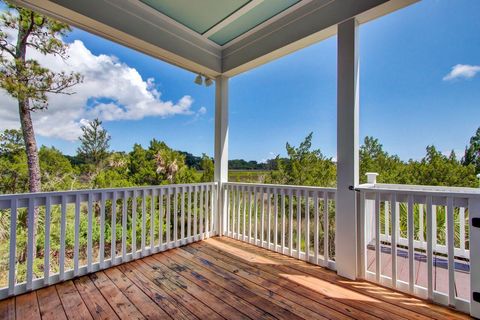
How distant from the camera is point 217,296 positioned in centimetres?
184

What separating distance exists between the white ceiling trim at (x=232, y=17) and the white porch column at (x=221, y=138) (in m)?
0.73

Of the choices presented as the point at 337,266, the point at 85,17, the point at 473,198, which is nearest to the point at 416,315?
the point at 337,266

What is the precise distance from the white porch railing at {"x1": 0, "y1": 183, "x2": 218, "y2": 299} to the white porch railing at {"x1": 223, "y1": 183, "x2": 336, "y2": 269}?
43 centimetres

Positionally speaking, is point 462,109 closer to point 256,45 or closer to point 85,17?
point 256,45

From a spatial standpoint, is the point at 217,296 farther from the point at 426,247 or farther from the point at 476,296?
the point at 476,296

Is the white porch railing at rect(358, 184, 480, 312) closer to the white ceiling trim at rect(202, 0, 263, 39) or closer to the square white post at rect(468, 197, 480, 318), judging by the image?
the square white post at rect(468, 197, 480, 318)

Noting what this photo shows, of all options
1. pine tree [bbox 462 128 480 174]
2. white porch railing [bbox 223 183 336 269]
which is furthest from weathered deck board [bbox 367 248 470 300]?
pine tree [bbox 462 128 480 174]

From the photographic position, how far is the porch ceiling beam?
2.08 metres

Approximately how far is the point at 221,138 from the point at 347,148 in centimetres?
200

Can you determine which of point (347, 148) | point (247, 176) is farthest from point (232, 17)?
point (247, 176)

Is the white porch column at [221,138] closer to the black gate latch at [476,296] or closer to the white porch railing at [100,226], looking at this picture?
the white porch railing at [100,226]

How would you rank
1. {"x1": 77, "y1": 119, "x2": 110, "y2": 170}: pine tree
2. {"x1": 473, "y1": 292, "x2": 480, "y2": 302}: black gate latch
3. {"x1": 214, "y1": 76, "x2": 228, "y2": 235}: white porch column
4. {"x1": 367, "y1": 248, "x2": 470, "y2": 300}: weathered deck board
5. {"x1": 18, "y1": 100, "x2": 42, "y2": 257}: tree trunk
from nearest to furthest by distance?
1. {"x1": 473, "y1": 292, "x2": 480, "y2": 302}: black gate latch
2. {"x1": 367, "y1": 248, "x2": 470, "y2": 300}: weathered deck board
3. {"x1": 18, "y1": 100, "x2": 42, "y2": 257}: tree trunk
4. {"x1": 77, "y1": 119, "x2": 110, "y2": 170}: pine tree
5. {"x1": 214, "y1": 76, "x2": 228, "y2": 235}: white porch column

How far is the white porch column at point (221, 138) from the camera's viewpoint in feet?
11.7

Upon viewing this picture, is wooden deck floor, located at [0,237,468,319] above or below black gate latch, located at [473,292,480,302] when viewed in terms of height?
below
